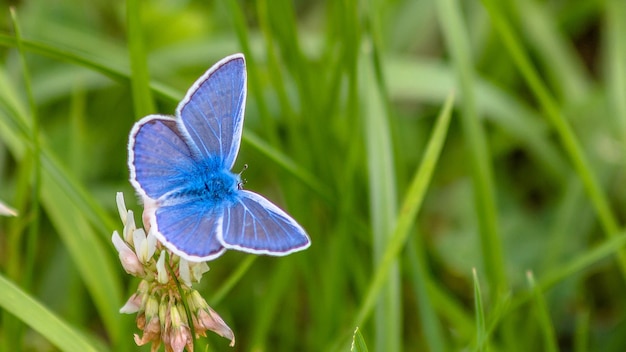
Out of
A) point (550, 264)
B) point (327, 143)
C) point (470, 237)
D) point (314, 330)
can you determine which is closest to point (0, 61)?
point (327, 143)

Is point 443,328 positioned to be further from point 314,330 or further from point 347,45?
point 347,45

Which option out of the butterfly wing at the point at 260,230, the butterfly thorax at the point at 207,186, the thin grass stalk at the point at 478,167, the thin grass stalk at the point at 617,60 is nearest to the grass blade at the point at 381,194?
the thin grass stalk at the point at 478,167

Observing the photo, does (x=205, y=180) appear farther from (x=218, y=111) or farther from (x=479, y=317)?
(x=479, y=317)

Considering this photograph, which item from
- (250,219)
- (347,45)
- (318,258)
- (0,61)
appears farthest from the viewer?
(0,61)

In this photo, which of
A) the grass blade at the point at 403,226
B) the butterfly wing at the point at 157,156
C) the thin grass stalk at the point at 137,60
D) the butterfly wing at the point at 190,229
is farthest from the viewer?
the grass blade at the point at 403,226

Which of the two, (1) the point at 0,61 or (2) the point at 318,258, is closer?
(2) the point at 318,258

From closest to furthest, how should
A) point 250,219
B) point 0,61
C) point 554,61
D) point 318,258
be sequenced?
1. point 250,219
2. point 318,258
3. point 0,61
4. point 554,61

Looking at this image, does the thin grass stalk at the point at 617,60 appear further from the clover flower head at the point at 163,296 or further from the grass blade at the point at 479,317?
the clover flower head at the point at 163,296
